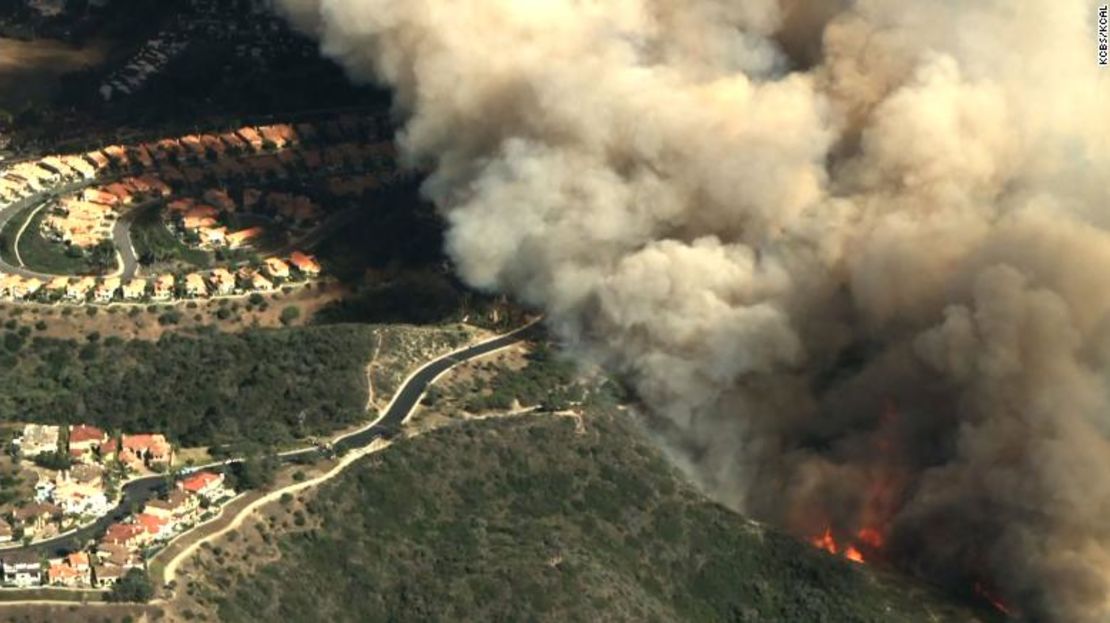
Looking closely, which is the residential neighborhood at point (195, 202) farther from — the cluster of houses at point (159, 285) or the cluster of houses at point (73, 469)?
the cluster of houses at point (73, 469)

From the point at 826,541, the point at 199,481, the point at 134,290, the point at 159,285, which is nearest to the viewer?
the point at 199,481

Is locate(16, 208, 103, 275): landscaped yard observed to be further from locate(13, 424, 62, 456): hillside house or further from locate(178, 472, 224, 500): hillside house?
locate(178, 472, 224, 500): hillside house

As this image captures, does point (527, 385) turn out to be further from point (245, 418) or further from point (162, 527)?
point (162, 527)

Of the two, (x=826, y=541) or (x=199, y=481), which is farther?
(x=826, y=541)

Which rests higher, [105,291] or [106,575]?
[105,291]

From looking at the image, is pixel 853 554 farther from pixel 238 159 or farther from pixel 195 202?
pixel 238 159

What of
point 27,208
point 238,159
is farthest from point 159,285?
point 238,159

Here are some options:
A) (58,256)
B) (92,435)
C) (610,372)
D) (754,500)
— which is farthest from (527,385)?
(58,256)
